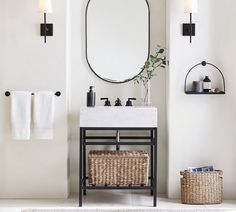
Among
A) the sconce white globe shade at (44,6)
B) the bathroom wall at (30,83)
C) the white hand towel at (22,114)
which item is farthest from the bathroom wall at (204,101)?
the white hand towel at (22,114)

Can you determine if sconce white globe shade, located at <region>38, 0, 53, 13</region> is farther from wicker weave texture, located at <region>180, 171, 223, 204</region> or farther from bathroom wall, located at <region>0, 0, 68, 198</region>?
wicker weave texture, located at <region>180, 171, 223, 204</region>

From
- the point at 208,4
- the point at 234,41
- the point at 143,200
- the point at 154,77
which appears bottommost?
the point at 143,200

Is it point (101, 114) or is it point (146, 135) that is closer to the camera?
point (101, 114)

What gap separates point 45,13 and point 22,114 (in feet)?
3.06

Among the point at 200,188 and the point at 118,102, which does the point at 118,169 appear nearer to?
the point at 118,102

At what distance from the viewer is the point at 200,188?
4801mm

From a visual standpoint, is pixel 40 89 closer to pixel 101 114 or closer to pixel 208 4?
pixel 101 114

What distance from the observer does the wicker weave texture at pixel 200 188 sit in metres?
4.80

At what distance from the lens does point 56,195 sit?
506 centimetres

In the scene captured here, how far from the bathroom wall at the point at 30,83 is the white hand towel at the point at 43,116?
79 mm

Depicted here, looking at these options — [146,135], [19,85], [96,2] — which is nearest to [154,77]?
[146,135]

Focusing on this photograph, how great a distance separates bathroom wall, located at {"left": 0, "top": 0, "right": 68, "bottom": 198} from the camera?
4969mm

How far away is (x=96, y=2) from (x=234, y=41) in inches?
52.8

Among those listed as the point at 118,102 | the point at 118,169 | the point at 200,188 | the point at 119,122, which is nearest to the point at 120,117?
the point at 119,122
